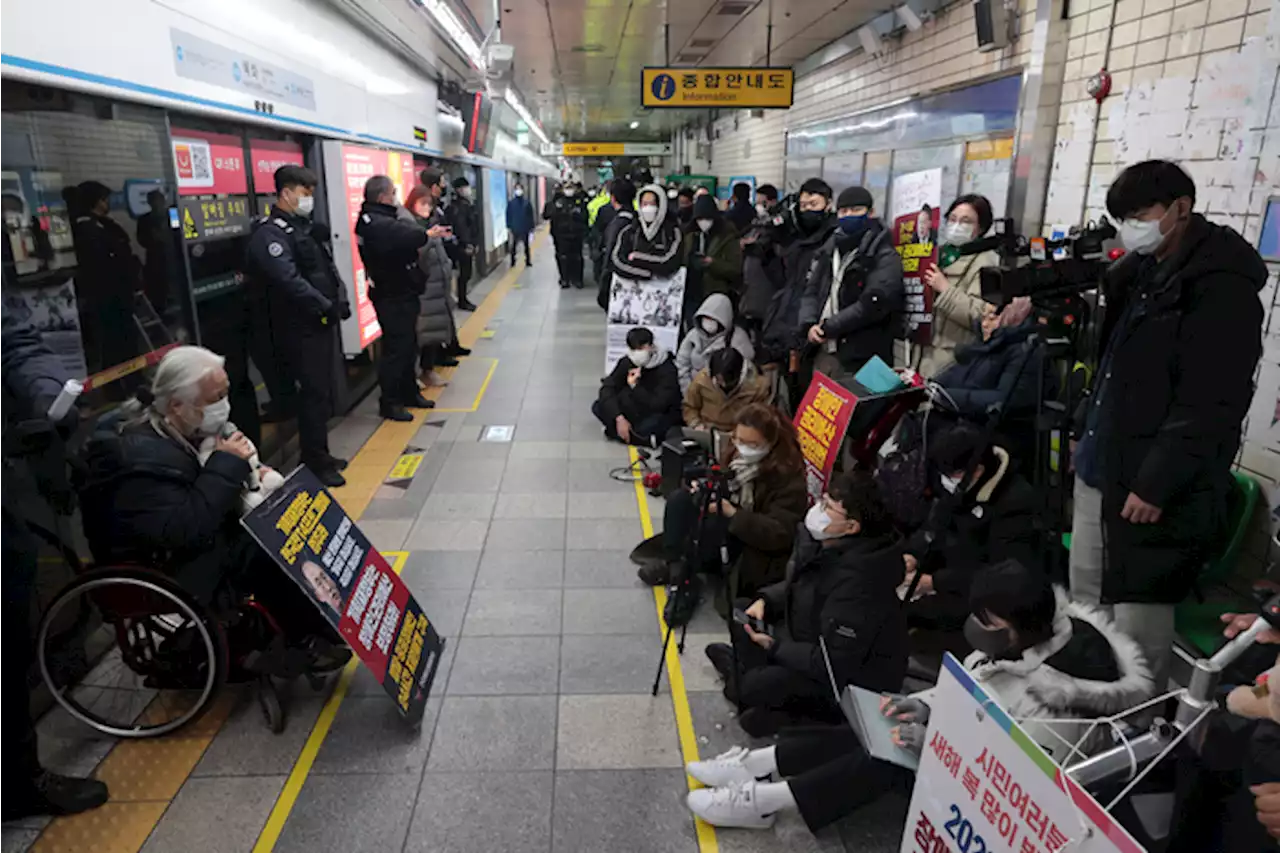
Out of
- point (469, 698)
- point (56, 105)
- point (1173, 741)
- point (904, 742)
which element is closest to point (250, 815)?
point (469, 698)

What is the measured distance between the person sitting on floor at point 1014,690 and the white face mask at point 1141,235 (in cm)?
120

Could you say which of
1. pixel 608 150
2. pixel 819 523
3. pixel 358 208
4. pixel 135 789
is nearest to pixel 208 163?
pixel 358 208

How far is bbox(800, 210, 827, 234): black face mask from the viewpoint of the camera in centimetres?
508

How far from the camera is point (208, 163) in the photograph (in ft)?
14.9

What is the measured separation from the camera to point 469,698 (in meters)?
3.10

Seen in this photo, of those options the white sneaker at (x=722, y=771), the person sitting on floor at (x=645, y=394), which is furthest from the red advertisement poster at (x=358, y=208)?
the white sneaker at (x=722, y=771)

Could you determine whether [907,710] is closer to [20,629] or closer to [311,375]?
[20,629]

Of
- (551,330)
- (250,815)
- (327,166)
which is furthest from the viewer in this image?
(551,330)

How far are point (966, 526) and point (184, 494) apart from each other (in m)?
2.84

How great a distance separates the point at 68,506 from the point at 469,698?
5.45 ft

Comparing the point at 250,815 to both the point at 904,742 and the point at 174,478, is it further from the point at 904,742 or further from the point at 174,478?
the point at 904,742

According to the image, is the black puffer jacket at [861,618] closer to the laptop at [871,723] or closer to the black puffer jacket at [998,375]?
the laptop at [871,723]

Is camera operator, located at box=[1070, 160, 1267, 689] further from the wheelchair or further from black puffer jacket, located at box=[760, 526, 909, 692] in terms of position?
the wheelchair

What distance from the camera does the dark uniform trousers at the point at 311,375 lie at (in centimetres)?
493
